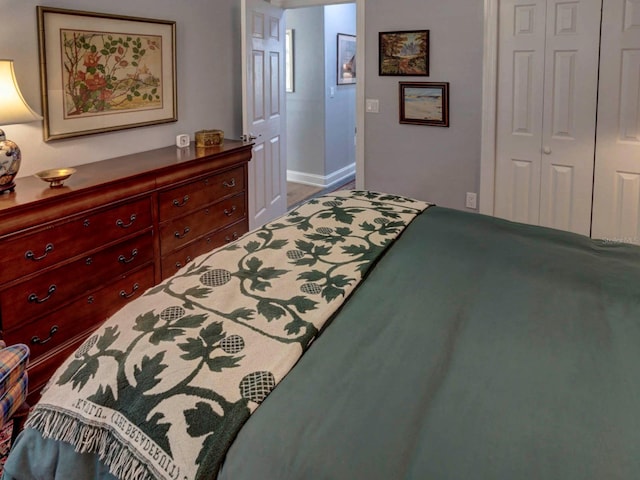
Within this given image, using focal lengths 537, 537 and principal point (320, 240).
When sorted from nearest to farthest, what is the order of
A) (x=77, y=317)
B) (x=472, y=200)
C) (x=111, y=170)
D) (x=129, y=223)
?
(x=77, y=317), (x=129, y=223), (x=111, y=170), (x=472, y=200)

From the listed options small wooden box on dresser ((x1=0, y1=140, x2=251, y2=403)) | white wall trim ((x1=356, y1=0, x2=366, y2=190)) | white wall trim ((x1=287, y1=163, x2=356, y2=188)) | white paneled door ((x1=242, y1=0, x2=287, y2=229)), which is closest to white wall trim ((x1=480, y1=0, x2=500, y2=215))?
white wall trim ((x1=356, y1=0, x2=366, y2=190))

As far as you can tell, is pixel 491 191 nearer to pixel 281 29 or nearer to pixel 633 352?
pixel 281 29

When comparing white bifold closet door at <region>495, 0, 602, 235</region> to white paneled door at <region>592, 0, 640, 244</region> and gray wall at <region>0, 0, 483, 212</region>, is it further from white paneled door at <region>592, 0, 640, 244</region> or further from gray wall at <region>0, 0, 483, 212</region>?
gray wall at <region>0, 0, 483, 212</region>

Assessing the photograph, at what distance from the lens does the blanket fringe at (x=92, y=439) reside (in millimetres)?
978

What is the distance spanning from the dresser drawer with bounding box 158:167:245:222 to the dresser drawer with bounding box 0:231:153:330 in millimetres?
210

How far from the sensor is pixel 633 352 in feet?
3.92

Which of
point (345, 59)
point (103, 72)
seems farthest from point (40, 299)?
point (345, 59)

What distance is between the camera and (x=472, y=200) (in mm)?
4281

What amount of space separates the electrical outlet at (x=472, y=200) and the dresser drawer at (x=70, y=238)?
2501 mm

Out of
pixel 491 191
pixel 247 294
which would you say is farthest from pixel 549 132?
pixel 247 294

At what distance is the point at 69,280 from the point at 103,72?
1404 mm

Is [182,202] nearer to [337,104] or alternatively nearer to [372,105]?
[372,105]

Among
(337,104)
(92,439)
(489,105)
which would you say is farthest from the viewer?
(337,104)

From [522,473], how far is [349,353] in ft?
1.38
